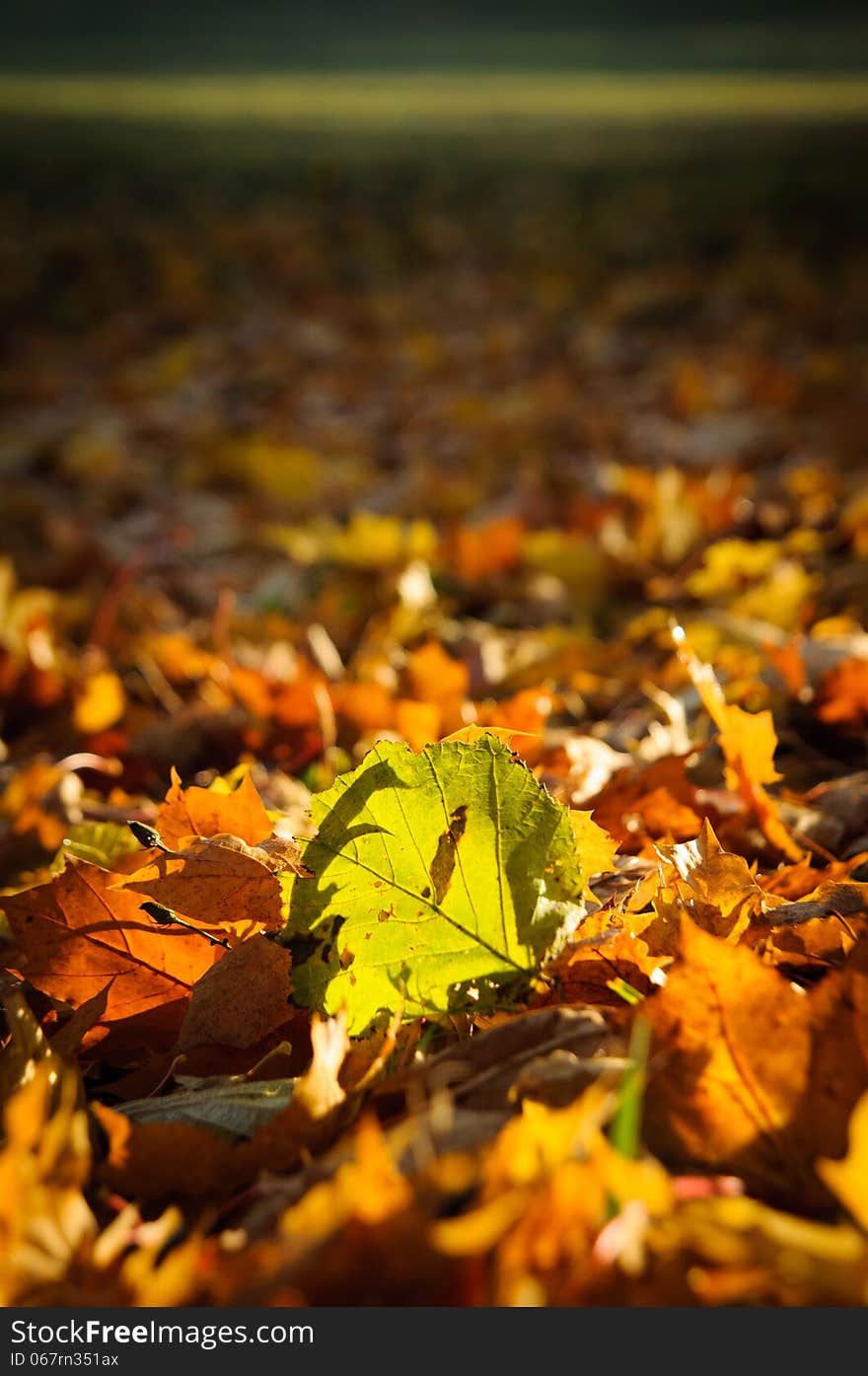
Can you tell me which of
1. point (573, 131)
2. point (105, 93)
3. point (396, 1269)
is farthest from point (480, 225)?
point (396, 1269)

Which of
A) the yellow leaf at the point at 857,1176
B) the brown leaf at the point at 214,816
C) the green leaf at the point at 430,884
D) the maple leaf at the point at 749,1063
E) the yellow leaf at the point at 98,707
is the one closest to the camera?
the yellow leaf at the point at 857,1176

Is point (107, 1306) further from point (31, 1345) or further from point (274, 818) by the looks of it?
point (274, 818)

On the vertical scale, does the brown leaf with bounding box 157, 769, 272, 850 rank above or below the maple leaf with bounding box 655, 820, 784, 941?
below

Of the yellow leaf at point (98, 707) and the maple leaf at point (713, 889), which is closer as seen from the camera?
the maple leaf at point (713, 889)

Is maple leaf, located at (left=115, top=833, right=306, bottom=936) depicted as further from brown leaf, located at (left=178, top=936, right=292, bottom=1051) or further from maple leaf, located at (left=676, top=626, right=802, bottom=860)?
maple leaf, located at (left=676, top=626, right=802, bottom=860)

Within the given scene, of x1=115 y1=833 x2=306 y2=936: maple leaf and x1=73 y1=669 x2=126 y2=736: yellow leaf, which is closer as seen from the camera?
x1=115 y1=833 x2=306 y2=936: maple leaf

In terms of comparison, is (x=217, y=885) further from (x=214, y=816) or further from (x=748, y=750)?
(x=748, y=750)

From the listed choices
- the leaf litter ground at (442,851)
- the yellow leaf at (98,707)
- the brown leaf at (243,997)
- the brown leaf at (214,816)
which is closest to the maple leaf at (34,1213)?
the leaf litter ground at (442,851)

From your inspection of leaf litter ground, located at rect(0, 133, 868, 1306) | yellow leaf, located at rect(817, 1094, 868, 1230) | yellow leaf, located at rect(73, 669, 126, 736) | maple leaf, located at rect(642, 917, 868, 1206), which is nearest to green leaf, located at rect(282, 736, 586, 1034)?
leaf litter ground, located at rect(0, 133, 868, 1306)

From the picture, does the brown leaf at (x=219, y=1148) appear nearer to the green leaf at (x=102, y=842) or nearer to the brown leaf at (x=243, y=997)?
the brown leaf at (x=243, y=997)
